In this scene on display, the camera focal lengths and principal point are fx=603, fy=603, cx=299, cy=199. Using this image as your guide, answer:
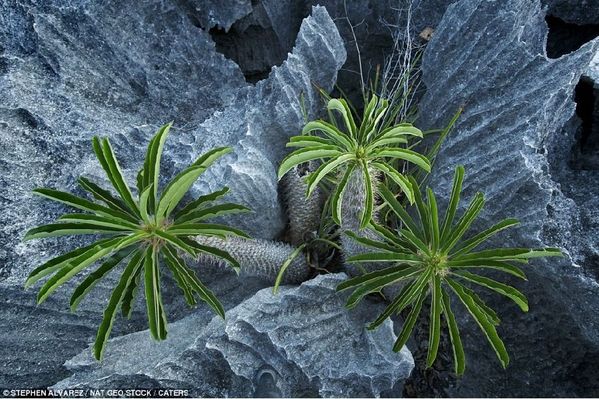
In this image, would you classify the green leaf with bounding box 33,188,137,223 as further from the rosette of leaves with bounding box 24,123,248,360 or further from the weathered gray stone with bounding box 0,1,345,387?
the weathered gray stone with bounding box 0,1,345,387

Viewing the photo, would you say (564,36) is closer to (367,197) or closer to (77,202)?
(367,197)

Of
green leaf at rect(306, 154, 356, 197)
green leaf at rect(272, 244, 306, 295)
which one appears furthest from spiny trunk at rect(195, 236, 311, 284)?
green leaf at rect(306, 154, 356, 197)

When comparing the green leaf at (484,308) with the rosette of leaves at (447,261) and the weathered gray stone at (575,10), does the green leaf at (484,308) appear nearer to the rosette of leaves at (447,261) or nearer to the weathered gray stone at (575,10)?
the rosette of leaves at (447,261)

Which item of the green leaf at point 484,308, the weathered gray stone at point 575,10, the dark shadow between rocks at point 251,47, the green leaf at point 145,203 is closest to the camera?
the green leaf at point 145,203

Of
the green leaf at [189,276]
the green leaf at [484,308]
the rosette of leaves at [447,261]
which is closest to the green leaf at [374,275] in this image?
the rosette of leaves at [447,261]

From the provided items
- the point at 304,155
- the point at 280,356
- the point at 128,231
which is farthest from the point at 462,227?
the point at 128,231

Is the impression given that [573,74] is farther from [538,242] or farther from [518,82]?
[538,242]
